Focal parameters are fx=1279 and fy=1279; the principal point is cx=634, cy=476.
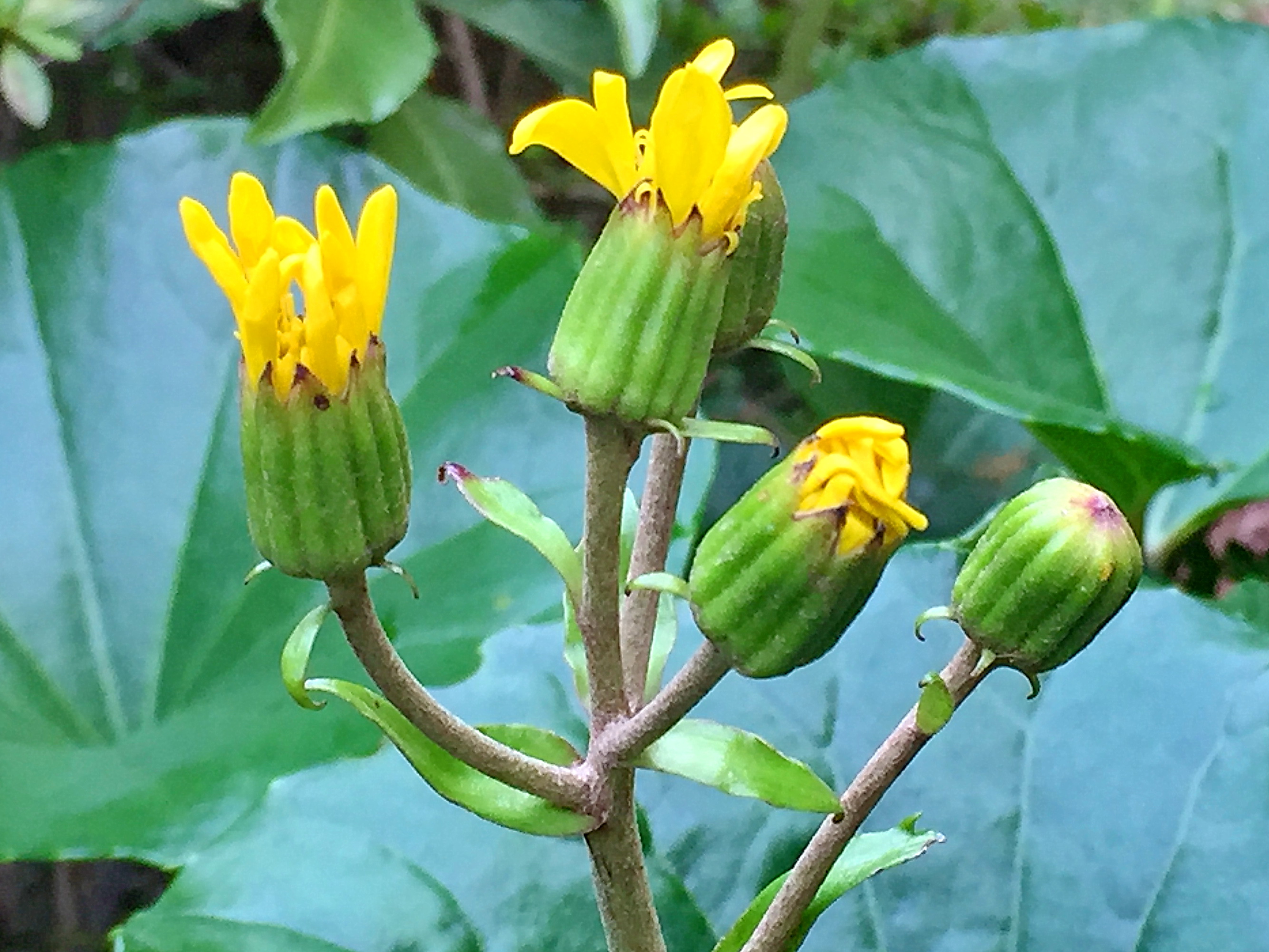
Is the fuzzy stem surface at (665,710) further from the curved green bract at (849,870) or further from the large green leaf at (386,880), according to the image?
the large green leaf at (386,880)

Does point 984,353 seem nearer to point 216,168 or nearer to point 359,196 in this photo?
point 359,196

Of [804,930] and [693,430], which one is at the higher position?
[693,430]

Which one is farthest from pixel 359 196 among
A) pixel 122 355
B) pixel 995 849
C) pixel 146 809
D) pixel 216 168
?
pixel 995 849

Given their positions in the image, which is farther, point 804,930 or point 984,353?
point 984,353

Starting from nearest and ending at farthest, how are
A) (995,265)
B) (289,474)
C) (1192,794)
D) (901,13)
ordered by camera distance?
(289,474)
(1192,794)
(995,265)
(901,13)

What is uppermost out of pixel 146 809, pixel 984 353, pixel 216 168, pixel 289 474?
pixel 289 474

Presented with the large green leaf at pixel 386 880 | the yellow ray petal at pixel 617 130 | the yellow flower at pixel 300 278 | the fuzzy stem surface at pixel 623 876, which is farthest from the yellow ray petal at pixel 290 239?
the large green leaf at pixel 386 880

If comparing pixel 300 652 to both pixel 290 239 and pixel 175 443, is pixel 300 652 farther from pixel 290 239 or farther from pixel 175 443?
pixel 175 443

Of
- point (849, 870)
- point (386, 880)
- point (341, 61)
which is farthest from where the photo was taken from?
point (341, 61)

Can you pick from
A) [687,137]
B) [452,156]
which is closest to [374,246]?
[687,137]
